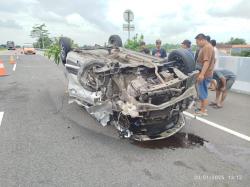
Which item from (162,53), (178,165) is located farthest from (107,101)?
(162,53)

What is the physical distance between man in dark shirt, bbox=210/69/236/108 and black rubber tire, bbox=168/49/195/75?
2.20 metres

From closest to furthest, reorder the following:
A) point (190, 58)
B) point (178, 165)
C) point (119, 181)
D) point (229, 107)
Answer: point (119, 181) → point (178, 165) → point (190, 58) → point (229, 107)

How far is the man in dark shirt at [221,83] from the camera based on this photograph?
6.98 m

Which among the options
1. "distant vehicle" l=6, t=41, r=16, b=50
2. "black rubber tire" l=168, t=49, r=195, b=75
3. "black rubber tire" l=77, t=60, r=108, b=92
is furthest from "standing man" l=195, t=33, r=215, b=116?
"distant vehicle" l=6, t=41, r=16, b=50

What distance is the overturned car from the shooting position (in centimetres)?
414

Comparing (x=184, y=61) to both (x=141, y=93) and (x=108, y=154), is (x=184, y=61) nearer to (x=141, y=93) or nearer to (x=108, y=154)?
(x=141, y=93)

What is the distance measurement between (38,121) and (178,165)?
3140mm

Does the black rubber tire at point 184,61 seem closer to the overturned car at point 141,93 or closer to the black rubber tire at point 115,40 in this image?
the overturned car at point 141,93

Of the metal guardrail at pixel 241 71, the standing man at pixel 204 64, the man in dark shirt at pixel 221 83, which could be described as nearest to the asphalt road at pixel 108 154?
the standing man at pixel 204 64

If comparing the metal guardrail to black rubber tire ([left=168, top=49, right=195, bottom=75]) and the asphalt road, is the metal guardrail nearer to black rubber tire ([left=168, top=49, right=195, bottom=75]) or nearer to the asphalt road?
the asphalt road

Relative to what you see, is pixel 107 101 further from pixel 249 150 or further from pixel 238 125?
pixel 238 125

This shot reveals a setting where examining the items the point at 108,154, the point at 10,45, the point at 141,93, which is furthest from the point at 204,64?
the point at 10,45

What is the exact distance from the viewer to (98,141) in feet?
14.8

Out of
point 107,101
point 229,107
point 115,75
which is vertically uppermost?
point 115,75
